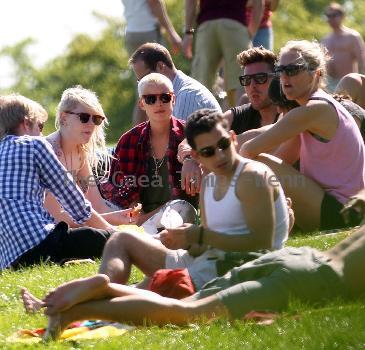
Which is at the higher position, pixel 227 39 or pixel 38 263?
pixel 227 39

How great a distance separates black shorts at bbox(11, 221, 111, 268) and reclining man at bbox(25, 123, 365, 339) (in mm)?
2416

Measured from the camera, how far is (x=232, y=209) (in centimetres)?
669

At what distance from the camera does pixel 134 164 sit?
9.86 meters

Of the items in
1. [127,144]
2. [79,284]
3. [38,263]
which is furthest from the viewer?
[127,144]

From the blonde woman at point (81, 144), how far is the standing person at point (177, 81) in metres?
1.01

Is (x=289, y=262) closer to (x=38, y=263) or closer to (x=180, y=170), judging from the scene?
(x=38, y=263)

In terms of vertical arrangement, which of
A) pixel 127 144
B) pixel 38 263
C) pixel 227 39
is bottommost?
pixel 38 263

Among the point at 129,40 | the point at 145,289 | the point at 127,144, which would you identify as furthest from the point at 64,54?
the point at 145,289

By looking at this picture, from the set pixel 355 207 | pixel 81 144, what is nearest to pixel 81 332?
pixel 355 207

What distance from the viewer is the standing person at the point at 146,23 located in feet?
41.5

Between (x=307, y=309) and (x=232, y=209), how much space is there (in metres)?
0.94

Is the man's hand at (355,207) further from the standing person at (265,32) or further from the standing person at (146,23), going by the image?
the standing person at (265,32)

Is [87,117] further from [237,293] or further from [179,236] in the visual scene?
[237,293]

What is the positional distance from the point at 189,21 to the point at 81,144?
138 inches
